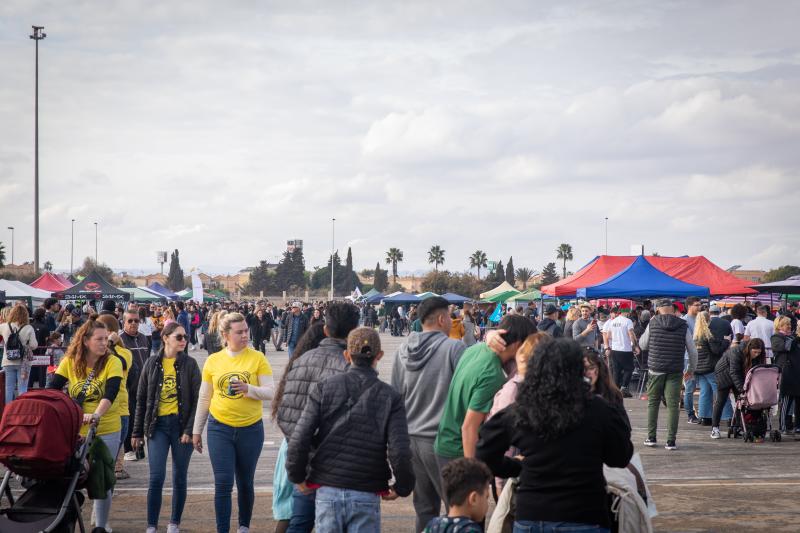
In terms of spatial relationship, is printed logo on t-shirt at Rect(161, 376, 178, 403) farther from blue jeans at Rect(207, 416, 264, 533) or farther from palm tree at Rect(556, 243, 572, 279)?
palm tree at Rect(556, 243, 572, 279)

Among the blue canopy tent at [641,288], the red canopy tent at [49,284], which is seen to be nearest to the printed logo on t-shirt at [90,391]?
the blue canopy tent at [641,288]

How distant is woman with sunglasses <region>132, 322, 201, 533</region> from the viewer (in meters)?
7.13

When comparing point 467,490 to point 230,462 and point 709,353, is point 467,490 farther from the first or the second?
point 709,353

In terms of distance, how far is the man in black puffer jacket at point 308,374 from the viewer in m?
5.47

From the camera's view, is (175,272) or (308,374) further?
(175,272)

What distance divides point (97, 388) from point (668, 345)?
7340 mm

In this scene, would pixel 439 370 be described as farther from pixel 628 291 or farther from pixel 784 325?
pixel 628 291

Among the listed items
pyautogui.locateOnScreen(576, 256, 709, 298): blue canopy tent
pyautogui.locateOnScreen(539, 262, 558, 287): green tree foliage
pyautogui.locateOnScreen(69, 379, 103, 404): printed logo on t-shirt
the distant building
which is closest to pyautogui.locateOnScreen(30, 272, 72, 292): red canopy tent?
pyautogui.locateOnScreen(576, 256, 709, 298): blue canopy tent

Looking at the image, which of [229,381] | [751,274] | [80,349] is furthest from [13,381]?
[751,274]

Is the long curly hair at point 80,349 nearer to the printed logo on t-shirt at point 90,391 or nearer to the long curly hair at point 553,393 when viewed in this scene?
the printed logo on t-shirt at point 90,391

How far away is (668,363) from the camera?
1164cm

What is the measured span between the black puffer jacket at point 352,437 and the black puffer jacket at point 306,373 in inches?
21.9

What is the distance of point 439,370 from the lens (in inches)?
239

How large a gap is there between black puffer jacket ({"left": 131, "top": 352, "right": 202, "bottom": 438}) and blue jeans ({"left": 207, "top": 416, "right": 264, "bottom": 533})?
0.45m
